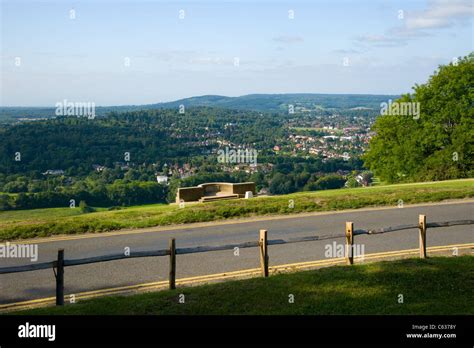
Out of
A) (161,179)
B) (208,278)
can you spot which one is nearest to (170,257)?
(208,278)

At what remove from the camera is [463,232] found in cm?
1399

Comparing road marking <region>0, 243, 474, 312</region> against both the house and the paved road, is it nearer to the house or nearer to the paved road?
the paved road

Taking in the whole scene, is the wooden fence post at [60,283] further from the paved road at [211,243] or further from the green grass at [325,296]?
the paved road at [211,243]

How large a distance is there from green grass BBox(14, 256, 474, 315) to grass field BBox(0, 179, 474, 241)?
6.76 m

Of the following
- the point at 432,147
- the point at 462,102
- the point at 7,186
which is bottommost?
the point at 7,186

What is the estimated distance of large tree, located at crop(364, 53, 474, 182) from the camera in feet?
110

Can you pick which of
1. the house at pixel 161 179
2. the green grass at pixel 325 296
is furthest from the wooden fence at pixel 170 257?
the house at pixel 161 179

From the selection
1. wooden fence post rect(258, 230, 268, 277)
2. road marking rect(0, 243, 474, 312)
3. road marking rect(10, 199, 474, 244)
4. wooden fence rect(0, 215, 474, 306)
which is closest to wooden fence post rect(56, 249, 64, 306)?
wooden fence rect(0, 215, 474, 306)

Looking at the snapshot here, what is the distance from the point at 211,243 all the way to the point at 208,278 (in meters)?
2.89
